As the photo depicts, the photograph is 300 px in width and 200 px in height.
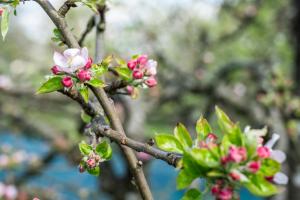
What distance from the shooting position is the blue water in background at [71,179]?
13.8 feet

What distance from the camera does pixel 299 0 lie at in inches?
147

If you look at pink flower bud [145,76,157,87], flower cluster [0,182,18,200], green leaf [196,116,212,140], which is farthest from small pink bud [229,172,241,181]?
flower cluster [0,182,18,200]

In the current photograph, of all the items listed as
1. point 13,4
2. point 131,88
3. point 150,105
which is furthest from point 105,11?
point 150,105

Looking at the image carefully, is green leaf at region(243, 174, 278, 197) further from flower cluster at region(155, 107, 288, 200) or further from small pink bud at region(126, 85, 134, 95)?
small pink bud at region(126, 85, 134, 95)

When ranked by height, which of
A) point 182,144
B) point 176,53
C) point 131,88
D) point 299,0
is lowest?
point 176,53

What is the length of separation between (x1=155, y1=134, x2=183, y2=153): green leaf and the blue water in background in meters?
2.85

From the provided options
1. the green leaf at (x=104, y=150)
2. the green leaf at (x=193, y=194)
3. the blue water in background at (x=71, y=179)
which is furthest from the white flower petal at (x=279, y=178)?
the blue water in background at (x=71, y=179)

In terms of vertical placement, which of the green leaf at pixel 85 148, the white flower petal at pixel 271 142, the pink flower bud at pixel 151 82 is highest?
the white flower petal at pixel 271 142

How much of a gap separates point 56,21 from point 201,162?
339 millimetres

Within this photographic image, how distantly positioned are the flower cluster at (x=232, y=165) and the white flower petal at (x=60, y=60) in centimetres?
26

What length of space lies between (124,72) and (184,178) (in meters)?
0.34

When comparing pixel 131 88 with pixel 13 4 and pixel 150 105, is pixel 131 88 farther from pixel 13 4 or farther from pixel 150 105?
pixel 150 105

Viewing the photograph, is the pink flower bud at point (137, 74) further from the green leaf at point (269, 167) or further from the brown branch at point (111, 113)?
the green leaf at point (269, 167)

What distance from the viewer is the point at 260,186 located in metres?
0.60
